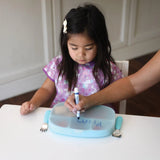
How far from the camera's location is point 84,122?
94 centimetres

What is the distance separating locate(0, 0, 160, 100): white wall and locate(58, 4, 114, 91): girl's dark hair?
1016 millimetres

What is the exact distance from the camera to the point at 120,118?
0.99m

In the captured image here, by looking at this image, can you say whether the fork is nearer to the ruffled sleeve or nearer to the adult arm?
the adult arm

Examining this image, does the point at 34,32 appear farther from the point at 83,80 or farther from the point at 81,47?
the point at 81,47

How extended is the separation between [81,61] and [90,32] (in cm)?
13

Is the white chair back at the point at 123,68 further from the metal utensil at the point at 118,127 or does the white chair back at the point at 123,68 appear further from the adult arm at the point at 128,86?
the metal utensil at the point at 118,127

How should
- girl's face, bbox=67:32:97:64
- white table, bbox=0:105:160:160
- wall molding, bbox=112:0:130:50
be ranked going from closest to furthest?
white table, bbox=0:105:160:160 → girl's face, bbox=67:32:97:64 → wall molding, bbox=112:0:130:50

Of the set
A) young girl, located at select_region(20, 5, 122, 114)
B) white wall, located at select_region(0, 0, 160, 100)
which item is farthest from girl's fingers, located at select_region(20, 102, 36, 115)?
white wall, located at select_region(0, 0, 160, 100)

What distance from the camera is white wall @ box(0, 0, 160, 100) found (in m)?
2.15

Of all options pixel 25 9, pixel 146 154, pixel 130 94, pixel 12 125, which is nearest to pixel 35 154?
pixel 12 125

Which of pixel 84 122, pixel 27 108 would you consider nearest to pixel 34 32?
pixel 27 108

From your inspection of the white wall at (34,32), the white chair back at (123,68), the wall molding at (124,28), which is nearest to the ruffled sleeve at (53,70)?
the white chair back at (123,68)

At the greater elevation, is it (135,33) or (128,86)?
(128,86)

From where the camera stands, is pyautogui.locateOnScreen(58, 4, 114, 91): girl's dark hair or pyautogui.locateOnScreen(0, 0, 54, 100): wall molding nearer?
pyautogui.locateOnScreen(58, 4, 114, 91): girl's dark hair
